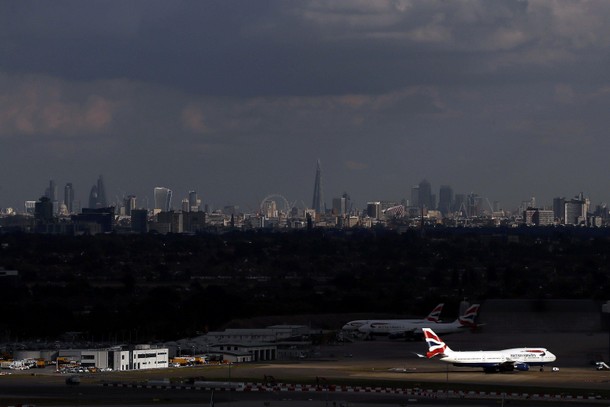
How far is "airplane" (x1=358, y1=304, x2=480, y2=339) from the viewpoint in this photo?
158 metres

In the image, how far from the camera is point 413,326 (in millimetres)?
166500

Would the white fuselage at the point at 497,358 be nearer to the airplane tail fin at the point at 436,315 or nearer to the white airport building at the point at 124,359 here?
the white airport building at the point at 124,359

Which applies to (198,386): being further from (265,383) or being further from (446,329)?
(446,329)

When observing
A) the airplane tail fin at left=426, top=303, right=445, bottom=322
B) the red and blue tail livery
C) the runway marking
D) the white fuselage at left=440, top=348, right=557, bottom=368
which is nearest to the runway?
the runway marking

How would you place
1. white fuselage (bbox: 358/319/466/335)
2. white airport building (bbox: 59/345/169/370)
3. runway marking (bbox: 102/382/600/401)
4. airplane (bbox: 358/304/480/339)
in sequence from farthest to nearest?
white fuselage (bbox: 358/319/466/335) < airplane (bbox: 358/304/480/339) < white airport building (bbox: 59/345/169/370) < runway marking (bbox: 102/382/600/401)

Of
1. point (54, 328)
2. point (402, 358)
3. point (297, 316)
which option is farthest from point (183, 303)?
point (402, 358)

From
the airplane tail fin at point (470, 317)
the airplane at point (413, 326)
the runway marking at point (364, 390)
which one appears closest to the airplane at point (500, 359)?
the runway marking at point (364, 390)

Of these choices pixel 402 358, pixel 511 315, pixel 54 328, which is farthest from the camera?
pixel 54 328

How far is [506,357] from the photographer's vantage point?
115 m

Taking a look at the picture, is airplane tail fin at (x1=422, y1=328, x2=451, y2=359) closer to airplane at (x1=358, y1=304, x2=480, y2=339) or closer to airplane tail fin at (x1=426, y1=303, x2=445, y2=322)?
airplane at (x1=358, y1=304, x2=480, y2=339)

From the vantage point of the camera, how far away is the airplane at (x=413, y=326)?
15850 cm

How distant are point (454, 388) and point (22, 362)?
37.3 m

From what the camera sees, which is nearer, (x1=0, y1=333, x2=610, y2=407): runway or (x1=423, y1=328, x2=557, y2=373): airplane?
(x1=0, y1=333, x2=610, y2=407): runway

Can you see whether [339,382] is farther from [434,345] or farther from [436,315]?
[436,315]
